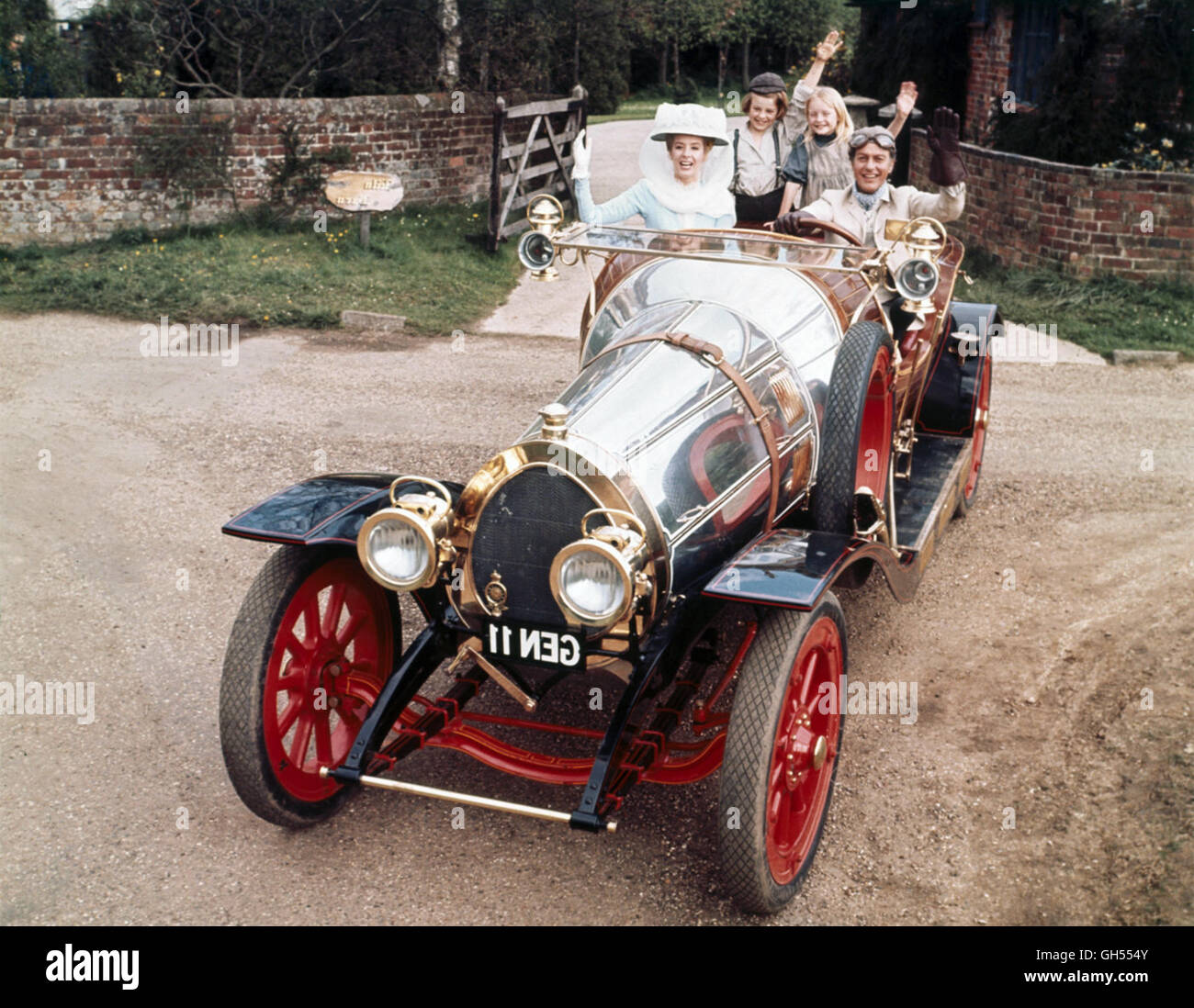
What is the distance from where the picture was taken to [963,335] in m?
6.24

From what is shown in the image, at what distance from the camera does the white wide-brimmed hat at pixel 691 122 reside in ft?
17.8

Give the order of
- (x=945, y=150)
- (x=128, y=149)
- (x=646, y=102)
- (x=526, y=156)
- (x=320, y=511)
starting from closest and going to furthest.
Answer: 1. (x=320, y=511)
2. (x=945, y=150)
3. (x=128, y=149)
4. (x=526, y=156)
5. (x=646, y=102)

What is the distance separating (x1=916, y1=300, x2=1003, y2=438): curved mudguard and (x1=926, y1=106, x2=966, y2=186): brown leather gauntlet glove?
3.35 ft

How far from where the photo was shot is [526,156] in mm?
12586

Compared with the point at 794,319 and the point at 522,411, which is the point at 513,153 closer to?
the point at 522,411

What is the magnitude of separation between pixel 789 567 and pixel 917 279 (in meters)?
1.30

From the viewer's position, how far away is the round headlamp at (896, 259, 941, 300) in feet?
14.1

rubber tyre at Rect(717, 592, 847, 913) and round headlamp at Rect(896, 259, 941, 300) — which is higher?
round headlamp at Rect(896, 259, 941, 300)

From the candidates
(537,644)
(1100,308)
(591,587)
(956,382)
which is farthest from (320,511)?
(1100,308)

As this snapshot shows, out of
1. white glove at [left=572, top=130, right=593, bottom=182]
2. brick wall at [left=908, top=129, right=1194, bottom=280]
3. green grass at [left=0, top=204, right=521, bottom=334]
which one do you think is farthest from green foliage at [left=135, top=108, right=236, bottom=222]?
white glove at [left=572, top=130, right=593, bottom=182]

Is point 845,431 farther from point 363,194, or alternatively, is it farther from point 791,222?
point 363,194

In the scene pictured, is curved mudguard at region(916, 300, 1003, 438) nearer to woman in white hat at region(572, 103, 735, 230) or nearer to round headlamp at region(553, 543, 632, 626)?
woman in white hat at region(572, 103, 735, 230)

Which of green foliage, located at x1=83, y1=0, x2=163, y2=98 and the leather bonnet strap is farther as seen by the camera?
green foliage, located at x1=83, y1=0, x2=163, y2=98

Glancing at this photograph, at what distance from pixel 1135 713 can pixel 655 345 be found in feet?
7.43
